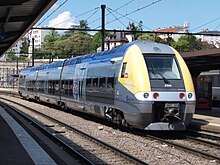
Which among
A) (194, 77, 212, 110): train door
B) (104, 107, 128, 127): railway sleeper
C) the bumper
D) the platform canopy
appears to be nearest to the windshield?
the bumper

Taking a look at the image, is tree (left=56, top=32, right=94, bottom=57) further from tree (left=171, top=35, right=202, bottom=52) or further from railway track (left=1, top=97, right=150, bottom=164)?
railway track (left=1, top=97, right=150, bottom=164)

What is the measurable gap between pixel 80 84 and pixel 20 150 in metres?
10.4

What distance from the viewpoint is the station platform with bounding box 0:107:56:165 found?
8.81m

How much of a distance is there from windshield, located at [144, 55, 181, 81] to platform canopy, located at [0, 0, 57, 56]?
3.86 metres

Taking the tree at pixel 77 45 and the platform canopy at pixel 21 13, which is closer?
the platform canopy at pixel 21 13

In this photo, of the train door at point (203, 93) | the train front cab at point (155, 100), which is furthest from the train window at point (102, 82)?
the train door at point (203, 93)

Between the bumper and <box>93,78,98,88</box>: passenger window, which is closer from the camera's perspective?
the bumper

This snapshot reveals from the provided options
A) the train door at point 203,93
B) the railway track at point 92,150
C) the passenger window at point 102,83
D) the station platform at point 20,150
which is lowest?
the railway track at point 92,150

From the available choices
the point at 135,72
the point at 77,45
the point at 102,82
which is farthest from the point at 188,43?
the point at 135,72

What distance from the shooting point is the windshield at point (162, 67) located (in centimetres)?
1383

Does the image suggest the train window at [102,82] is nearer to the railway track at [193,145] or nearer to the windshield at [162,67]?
the railway track at [193,145]

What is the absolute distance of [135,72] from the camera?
13.8m


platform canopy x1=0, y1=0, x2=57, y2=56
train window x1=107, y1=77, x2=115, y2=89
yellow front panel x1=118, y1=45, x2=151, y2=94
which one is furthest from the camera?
train window x1=107, y1=77, x2=115, y2=89

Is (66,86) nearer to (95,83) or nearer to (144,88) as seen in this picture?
(95,83)
